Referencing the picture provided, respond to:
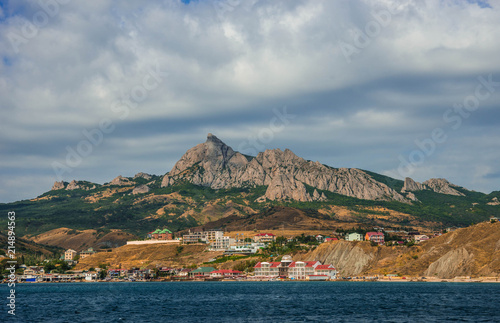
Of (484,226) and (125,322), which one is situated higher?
(484,226)

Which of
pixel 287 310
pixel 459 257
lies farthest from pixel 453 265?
pixel 287 310

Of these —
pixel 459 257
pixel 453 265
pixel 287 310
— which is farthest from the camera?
pixel 459 257

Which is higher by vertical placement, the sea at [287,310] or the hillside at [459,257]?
the hillside at [459,257]

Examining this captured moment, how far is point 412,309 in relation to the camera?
92438 millimetres

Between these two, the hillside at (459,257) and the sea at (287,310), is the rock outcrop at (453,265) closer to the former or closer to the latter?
the hillside at (459,257)

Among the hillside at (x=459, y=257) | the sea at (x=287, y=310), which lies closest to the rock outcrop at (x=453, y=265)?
the hillside at (x=459, y=257)

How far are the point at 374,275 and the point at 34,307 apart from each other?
129790 millimetres

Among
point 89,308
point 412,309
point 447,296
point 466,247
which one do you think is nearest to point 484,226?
point 466,247

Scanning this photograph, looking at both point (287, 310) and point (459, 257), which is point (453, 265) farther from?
point (287, 310)

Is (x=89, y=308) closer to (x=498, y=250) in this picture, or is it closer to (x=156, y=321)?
(x=156, y=321)

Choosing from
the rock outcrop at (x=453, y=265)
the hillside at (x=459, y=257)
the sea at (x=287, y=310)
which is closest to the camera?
the sea at (x=287, y=310)

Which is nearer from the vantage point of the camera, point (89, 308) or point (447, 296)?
point (89, 308)

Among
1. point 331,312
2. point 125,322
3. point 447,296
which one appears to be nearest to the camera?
point 125,322

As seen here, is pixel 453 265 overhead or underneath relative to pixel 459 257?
underneath
